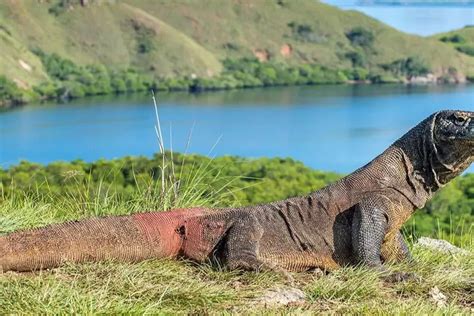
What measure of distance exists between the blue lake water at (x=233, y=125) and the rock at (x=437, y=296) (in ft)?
139

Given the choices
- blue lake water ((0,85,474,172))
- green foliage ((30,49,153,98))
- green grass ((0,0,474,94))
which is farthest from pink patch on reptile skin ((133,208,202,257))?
green grass ((0,0,474,94))

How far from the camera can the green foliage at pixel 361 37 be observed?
162750mm

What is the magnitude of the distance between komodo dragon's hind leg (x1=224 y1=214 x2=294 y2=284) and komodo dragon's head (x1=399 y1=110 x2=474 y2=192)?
1.11 meters

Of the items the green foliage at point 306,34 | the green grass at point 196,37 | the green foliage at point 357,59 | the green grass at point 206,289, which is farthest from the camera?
the green foliage at point 306,34

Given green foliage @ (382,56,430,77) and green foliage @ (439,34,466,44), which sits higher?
green foliage @ (439,34,466,44)

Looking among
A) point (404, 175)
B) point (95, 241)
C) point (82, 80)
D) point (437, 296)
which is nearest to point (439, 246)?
point (404, 175)

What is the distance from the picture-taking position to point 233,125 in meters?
82.1

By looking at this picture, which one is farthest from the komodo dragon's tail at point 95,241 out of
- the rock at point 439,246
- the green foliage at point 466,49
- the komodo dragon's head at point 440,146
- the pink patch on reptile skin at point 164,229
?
the green foliage at point 466,49

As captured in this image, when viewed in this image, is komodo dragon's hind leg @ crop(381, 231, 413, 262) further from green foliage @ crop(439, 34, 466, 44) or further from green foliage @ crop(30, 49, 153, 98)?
green foliage @ crop(439, 34, 466, 44)

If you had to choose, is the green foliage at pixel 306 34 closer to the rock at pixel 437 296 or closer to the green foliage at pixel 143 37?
the green foliage at pixel 143 37

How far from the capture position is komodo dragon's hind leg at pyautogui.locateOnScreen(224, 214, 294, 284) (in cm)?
508

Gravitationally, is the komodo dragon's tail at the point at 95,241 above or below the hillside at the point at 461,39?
above

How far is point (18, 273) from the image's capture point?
4785 millimetres

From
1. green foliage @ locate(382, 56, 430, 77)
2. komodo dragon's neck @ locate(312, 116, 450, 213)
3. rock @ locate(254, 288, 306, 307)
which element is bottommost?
green foliage @ locate(382, 56, 430, 77)
